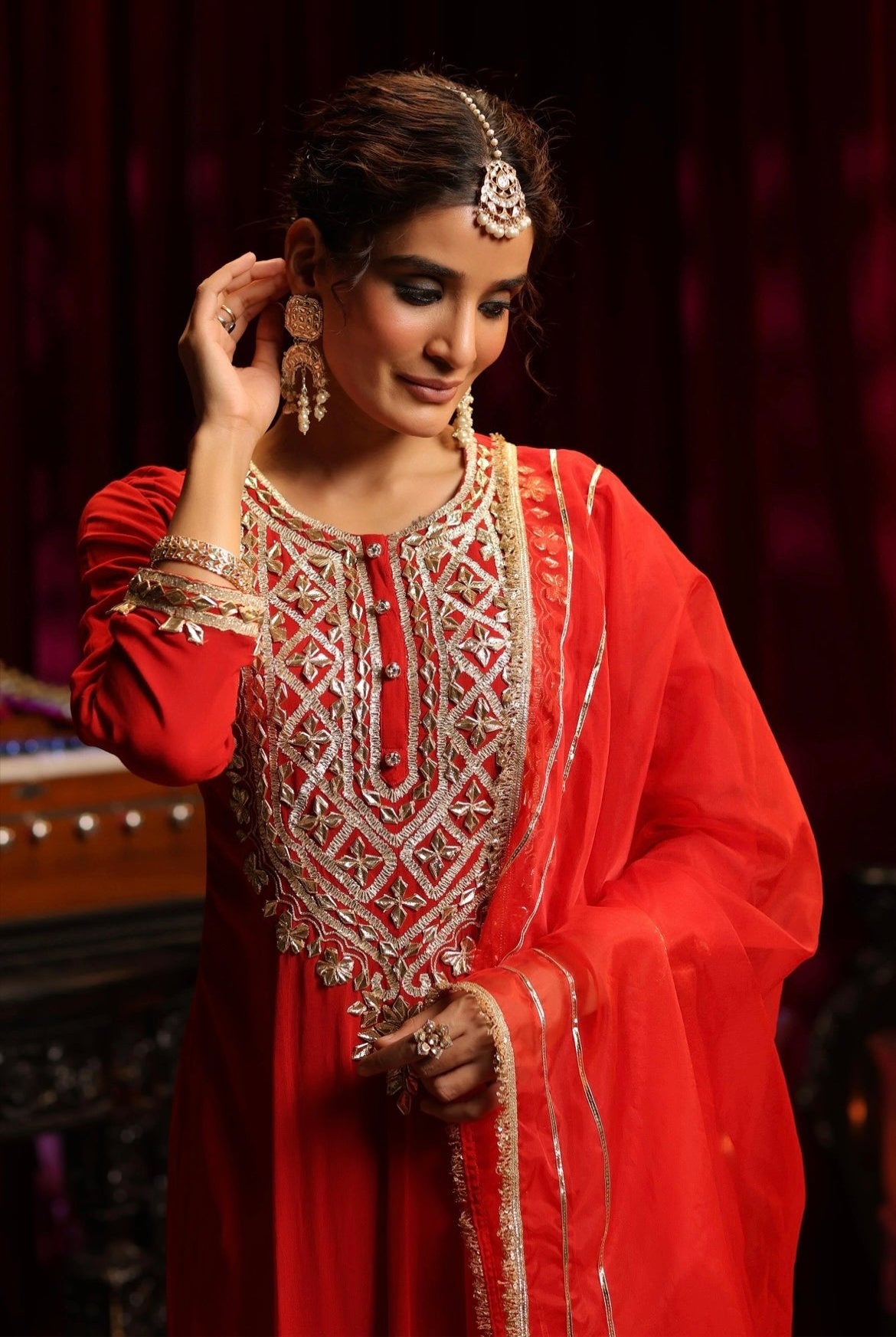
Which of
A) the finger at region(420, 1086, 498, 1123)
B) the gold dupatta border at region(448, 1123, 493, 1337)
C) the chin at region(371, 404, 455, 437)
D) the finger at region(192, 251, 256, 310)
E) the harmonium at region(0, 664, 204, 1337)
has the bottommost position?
the harmonium at region(0, 664, 204, 1337)

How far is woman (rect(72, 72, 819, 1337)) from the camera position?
136cm

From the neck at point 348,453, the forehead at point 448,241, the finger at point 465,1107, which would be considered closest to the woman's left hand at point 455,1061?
the finger at point 465,1107

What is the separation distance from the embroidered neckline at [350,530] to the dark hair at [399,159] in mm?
206

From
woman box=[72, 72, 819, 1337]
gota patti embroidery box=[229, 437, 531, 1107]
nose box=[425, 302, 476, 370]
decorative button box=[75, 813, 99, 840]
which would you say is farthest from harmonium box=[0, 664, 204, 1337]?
nose box=[425, 302, 476, 370]

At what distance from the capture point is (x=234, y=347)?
1.47m

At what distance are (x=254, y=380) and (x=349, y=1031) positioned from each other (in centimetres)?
55

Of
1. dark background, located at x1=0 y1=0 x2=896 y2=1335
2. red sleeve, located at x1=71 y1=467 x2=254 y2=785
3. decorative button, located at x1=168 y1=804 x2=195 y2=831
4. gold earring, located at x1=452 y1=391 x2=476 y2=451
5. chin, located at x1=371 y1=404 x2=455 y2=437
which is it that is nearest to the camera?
red sleeve, located at x1=71 y1=467 x2=254 y2=785

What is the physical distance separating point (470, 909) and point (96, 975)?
946mm

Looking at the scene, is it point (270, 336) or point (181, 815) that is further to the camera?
point (181, 815)

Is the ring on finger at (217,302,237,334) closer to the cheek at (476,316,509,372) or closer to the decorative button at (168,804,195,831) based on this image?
the cheek at (476,316,509,372)

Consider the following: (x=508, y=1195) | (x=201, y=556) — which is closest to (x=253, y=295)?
(x=201, y=556)

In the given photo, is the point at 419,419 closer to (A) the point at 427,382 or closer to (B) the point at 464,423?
(A) the point at 427,382

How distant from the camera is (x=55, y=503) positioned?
3.23 m

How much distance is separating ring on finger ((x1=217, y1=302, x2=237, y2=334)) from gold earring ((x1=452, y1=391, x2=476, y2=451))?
21 cm
